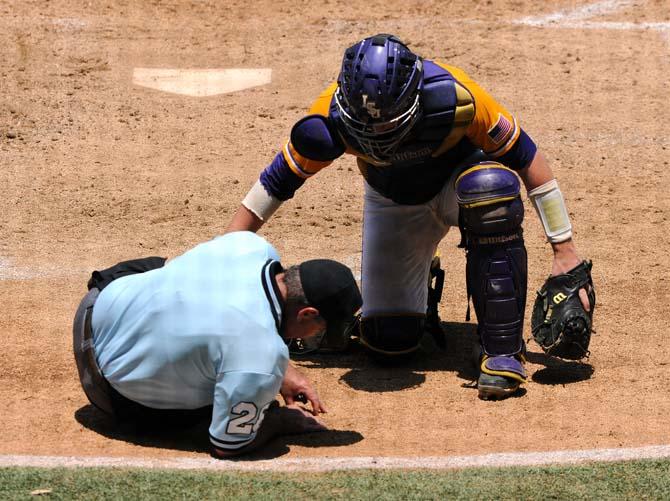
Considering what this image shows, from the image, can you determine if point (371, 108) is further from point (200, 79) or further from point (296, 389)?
point (200, 79)

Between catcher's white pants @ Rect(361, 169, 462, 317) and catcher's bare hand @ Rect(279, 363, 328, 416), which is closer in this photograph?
catcher's bare hand @ Rect(279, 363, 328, 416)

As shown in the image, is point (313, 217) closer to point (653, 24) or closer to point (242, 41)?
point (242, 41)

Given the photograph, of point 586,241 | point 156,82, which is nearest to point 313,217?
point 586,241

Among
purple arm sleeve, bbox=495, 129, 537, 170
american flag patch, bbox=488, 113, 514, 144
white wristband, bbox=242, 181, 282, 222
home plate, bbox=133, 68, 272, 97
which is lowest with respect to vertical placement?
white wristband, bbox=242, 181, 282, 222

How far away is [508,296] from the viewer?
5.93 meters

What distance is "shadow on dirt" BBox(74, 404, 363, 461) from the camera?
17.3 feet

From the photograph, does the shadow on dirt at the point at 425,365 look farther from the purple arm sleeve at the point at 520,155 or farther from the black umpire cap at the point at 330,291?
the black umpire cap at the point at 330,291

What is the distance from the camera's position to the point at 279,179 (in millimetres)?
6109

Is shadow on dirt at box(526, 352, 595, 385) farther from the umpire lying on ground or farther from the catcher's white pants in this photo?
the umpire lying on ground

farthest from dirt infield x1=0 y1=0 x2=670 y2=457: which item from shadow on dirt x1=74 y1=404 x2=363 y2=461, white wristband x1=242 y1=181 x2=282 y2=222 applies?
white wristband x1=242 y1=181 x2=282 y2=222

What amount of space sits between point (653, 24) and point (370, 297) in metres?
6.61

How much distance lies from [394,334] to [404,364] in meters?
0.21

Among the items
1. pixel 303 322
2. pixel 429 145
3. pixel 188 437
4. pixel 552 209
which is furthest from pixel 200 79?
pixel 303 322

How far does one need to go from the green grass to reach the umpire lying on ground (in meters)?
0.34
